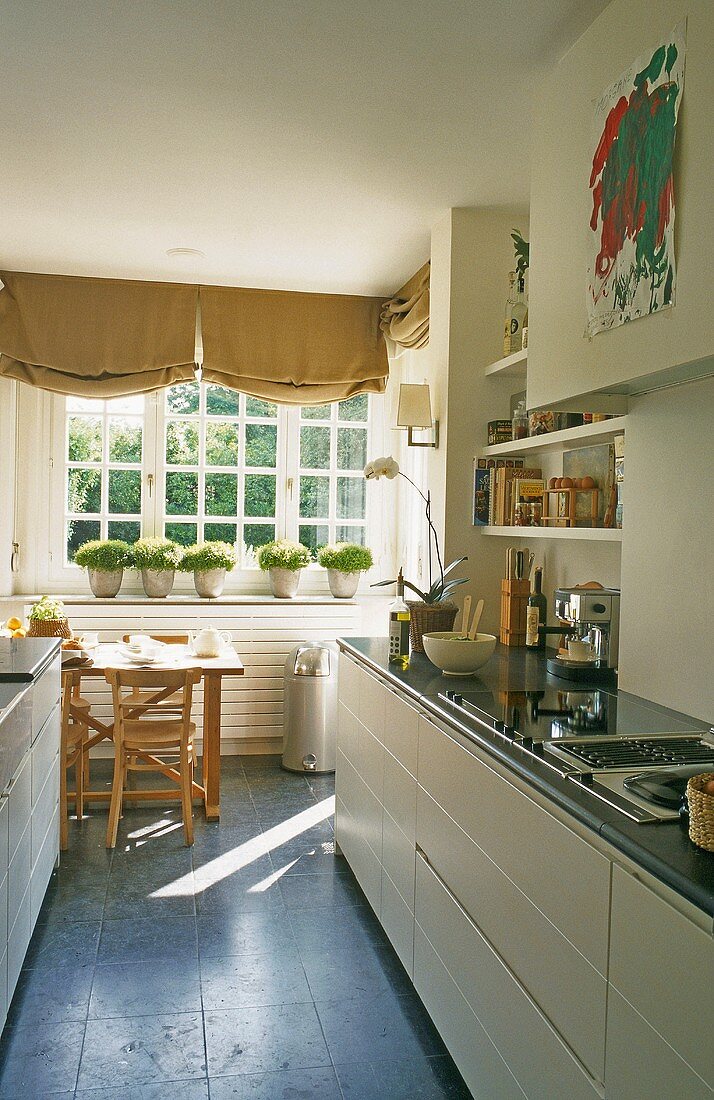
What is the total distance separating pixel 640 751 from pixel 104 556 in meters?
4.04

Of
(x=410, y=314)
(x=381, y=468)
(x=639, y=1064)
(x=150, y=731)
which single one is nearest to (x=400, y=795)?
(x=639, y=1064)

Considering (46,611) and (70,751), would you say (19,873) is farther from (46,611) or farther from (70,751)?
(46,611)

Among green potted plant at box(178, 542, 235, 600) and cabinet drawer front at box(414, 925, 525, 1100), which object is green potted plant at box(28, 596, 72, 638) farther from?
cabinet drawer front at box(414, 925, 525, 1100)

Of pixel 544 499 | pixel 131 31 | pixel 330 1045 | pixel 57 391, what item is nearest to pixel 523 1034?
pixel 330 1045

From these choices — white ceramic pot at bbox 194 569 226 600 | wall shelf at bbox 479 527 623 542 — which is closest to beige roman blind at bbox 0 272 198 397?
white ceramic pot at bbox 194 569 226 600

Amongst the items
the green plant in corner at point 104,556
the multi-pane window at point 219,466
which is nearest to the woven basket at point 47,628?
the green plant in corner at point 104,556

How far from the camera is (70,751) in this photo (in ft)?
14.3

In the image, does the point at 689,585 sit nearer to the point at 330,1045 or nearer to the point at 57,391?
the point at 330,1045

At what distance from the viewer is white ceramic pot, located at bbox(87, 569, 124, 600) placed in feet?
18.0

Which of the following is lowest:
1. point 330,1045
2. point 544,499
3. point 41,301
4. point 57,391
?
point 330,1045

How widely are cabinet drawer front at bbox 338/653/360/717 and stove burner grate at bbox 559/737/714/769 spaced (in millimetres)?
1603

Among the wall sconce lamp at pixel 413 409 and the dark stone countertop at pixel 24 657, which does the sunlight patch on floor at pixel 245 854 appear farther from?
the wall sconce lamp at pixel 413 409

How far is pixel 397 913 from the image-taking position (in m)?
2.85

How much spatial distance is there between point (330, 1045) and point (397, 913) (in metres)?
0.46
